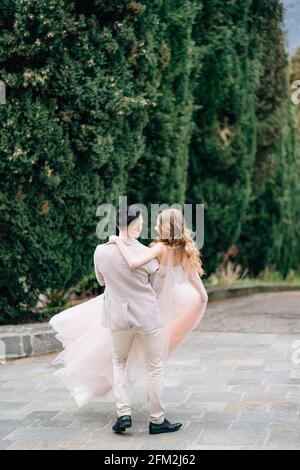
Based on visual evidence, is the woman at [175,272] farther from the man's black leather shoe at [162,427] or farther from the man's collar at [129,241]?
the man's black leather shoe at [162,427]

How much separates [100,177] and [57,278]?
1.30m

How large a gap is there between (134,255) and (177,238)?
1.13 ft

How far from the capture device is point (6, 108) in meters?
9.59

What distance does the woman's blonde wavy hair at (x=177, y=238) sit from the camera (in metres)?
6.21

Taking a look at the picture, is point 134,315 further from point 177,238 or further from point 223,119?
point 223,119

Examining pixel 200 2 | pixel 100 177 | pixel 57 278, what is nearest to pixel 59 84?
pixel 100 177

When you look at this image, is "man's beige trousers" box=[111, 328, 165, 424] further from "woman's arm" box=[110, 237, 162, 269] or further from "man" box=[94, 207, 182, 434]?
"woman's arm" box=[110, 237, 162, 269]

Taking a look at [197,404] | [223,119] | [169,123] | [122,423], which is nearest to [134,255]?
[122,423]

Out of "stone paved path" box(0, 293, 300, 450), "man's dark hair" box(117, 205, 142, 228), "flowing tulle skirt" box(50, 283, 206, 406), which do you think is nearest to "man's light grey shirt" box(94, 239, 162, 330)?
"man's dark hair" box(117, 205, 142, 228)

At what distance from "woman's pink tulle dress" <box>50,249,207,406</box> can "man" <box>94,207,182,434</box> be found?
172 millimetres

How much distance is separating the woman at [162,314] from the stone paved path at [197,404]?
1.13 ft

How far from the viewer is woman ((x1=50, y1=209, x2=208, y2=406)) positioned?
6.23 metres

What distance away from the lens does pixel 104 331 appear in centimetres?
650

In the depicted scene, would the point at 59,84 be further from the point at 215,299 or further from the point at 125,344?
the point at 215,299
